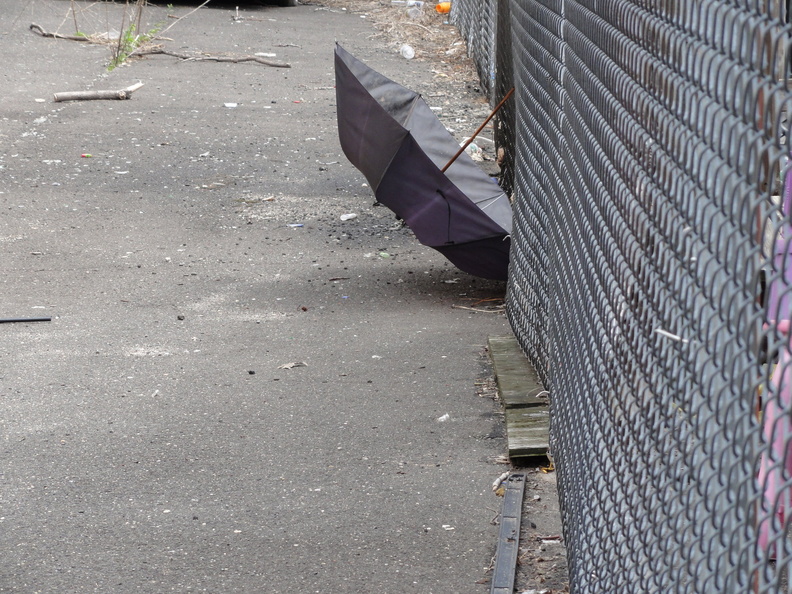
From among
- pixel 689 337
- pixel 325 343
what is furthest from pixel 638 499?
pixel 325 343

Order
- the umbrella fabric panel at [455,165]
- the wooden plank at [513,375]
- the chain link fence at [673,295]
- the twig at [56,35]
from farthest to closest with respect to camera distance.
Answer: the twig at [56,35] → the umbrella fabric panel at [455,165] → the wooden plank at [513,375] → the chain link fence at [673,295]

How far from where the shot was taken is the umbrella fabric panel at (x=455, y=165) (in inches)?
231

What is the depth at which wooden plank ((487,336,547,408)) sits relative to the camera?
4.39 metres

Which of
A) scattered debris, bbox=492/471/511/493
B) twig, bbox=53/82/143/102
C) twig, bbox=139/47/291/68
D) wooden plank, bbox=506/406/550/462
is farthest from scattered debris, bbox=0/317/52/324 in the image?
twig, bbox=139/47/291/68

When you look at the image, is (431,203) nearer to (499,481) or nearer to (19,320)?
(499,481)

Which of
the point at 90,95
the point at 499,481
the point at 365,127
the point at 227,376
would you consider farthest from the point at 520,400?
the point at 90,95

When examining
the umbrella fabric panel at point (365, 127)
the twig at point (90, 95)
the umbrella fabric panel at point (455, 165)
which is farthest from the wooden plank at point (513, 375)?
the twig at point (90, 95)

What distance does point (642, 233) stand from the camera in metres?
2.15

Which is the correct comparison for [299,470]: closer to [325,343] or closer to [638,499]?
[325,343]

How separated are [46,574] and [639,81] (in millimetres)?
2348

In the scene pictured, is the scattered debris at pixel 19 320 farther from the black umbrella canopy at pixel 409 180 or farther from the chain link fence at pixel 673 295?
the chain link fence at pixel 673 295

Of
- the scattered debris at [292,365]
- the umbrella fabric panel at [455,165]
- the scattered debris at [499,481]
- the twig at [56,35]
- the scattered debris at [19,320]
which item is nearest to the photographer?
the scattered debris at [499,481]

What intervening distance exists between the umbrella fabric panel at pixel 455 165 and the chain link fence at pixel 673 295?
229 centimetres

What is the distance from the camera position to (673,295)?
6.23 ft
